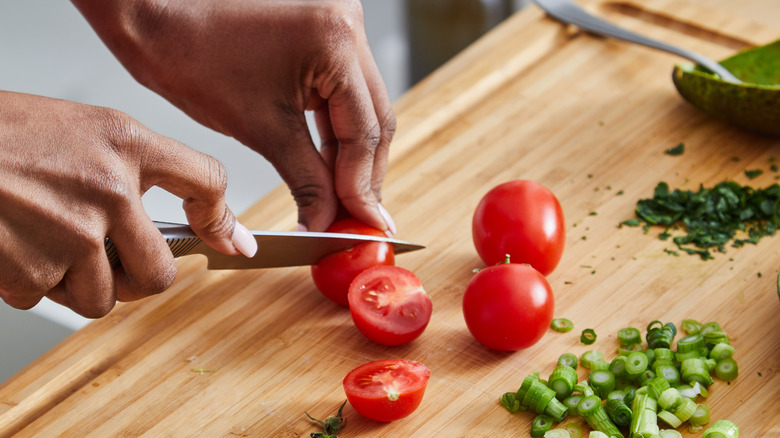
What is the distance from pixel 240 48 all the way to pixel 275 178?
58.7 inches

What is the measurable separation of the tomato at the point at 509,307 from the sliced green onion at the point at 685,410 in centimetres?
35

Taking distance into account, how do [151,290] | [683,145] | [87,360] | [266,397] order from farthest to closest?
[683,145] → [87,360] → [266,397] → [151,290]

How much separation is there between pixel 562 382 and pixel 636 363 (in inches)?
7.3

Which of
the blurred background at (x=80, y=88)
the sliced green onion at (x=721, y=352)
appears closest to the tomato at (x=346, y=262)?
the sliced green onion at (x=721, y=352)

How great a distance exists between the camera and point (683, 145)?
2627 millimetres

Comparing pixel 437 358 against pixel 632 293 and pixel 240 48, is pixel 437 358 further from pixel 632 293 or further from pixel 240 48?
pixel 240 48

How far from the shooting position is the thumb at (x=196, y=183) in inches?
61.9

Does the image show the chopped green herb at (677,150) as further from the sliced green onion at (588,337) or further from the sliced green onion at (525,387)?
the sliced green onion at (525,387)

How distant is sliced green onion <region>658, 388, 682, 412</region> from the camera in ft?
5.82

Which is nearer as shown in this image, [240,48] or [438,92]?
[240,48]

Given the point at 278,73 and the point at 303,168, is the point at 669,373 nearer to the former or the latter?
the point at 303,168

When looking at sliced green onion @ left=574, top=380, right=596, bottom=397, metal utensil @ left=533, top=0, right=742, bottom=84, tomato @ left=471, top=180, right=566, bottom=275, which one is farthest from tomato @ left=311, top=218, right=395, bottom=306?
metal utensil @ left=533, top=0, right=742, bottom=84

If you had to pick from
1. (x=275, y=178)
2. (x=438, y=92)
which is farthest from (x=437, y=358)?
(x=275, y=178)

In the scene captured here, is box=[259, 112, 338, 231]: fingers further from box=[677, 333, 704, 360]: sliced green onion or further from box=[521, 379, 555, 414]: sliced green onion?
box=[677, 333, 704, 360]: sliced green onion
